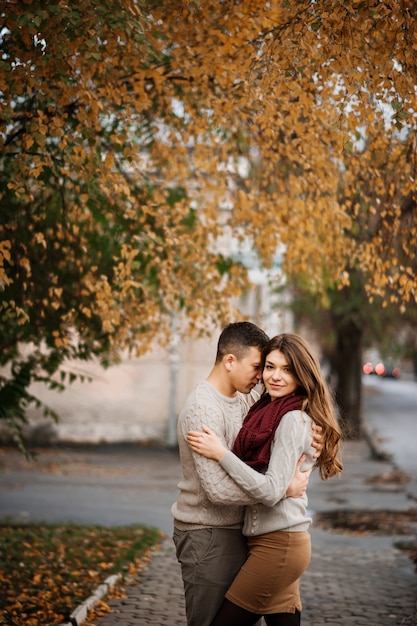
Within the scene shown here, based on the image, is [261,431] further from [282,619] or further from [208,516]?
[282,619]

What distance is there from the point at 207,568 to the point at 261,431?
2.29ft

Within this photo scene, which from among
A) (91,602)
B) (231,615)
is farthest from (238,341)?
(91,602)

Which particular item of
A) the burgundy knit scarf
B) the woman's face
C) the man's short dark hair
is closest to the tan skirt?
the burgundy knit scarf

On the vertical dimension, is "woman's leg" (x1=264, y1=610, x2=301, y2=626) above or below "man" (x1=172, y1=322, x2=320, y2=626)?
below

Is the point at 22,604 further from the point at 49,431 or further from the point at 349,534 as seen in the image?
the point at 49,431

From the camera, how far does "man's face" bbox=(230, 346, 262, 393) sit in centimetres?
463

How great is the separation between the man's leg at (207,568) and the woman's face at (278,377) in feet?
2.33

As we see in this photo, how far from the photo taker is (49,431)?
79.6 feet

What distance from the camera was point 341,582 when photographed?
941 cm

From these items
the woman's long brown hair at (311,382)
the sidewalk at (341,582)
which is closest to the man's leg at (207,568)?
the woman's long brown hair at (311,382)

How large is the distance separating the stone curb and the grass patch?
3.4 inches

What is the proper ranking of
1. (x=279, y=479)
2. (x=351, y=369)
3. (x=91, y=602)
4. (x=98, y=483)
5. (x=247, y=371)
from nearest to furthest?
(x=279, y=479), (x=247, y=371), (x=91, y=602), (x=98, y=483), (x=351, y=369)

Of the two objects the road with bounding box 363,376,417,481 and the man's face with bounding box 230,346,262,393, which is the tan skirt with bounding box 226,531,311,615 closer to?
the man's face with bounding box 230,346,262,393

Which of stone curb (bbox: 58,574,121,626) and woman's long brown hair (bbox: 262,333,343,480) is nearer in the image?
woman's long brown hair (bbox: 262,333,343,480)
